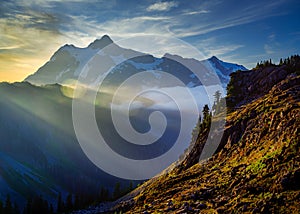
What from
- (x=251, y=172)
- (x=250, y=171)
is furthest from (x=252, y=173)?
(x=250, y=171)

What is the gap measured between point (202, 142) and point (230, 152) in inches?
720

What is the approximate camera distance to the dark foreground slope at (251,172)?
29.6m

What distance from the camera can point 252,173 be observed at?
35.5 metres

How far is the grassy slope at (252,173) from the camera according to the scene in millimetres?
29547

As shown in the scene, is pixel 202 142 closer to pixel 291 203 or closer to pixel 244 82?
pixel 244 82

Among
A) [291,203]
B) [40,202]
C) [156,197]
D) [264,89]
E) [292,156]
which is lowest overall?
[40,202]

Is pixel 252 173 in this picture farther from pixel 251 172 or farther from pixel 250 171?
pixel 250 171

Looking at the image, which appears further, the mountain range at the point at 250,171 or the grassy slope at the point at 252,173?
the mountain range at the point at 250,171

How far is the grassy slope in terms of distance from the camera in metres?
29.5

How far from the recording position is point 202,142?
69750 mm

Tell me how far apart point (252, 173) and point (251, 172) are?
1.86 ft

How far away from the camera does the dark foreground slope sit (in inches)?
1166

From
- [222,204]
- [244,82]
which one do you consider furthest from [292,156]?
[244,82]

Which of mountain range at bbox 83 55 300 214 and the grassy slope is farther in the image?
mountain range at bbox 83 55 300 214
